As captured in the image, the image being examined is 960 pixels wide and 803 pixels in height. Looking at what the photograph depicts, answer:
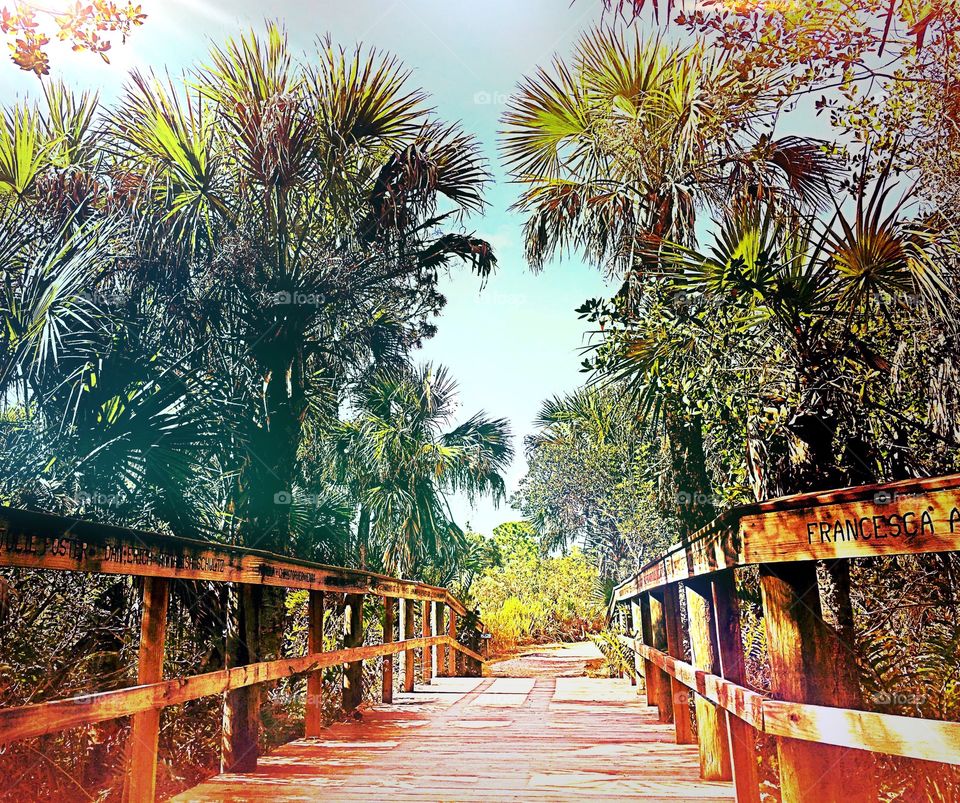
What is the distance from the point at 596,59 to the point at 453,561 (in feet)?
34.5

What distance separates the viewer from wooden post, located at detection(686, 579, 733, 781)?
10.4 feet

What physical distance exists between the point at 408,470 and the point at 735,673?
10.6 meters

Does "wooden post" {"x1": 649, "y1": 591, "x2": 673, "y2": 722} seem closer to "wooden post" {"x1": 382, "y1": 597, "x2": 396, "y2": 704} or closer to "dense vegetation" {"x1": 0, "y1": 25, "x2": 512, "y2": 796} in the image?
"wooden post" {"x1": 382, "y1": 597, "x2": 396, "y2": 704}

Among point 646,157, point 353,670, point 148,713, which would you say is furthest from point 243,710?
→ point 646,157

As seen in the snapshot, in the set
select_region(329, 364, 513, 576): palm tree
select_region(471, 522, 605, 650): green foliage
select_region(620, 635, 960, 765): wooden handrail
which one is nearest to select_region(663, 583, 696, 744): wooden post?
select_region(620, 635, 960, 765): wooden handrail

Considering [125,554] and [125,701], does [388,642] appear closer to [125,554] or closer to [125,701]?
[125,701]

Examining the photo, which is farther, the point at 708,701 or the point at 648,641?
the point at 648,641

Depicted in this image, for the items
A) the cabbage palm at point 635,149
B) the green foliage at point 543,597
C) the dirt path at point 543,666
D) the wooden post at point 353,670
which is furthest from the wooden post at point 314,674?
the green foliage at point 543,597

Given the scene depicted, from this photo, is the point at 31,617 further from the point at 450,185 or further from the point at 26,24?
the point at 450,185

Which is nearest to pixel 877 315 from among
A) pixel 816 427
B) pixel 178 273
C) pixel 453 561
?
pixel 816 427

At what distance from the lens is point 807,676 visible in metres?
2.00

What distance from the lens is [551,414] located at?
16344 mm

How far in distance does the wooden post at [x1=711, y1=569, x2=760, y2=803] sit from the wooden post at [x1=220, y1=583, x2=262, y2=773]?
2148mm

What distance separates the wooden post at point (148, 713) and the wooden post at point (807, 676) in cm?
198
